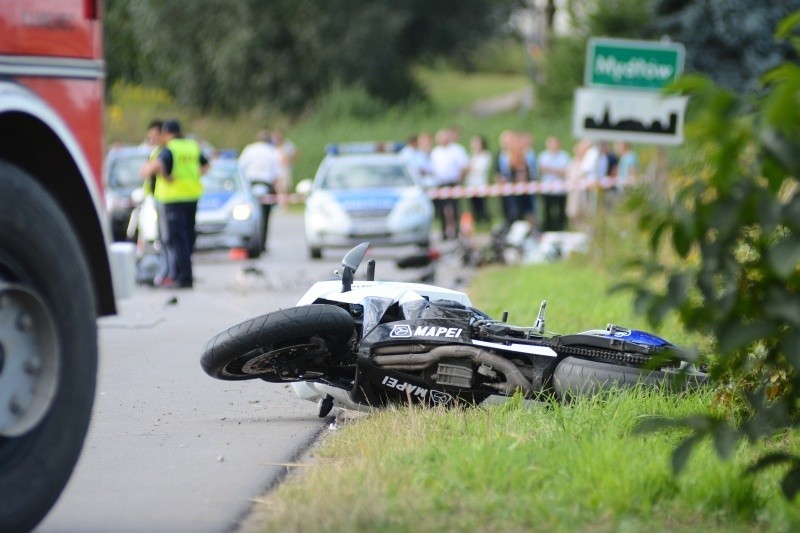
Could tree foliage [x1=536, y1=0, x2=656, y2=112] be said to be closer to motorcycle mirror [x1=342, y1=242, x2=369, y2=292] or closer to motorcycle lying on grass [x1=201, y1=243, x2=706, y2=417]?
motorcycle mirror [x1=342, y1=242, x2=369, y2=292]

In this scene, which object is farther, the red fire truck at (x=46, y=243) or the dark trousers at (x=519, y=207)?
the dark trousers at (x=519, y=207)

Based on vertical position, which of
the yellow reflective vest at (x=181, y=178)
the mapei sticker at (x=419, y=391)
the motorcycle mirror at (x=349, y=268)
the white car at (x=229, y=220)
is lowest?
the white car at (x=229, y=220)

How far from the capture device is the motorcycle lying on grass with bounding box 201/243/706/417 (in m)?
6.75

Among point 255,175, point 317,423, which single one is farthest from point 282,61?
point 317,423

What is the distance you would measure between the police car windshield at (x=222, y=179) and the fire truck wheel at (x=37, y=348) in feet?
58.5

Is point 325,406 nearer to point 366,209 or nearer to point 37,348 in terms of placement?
point 37,348

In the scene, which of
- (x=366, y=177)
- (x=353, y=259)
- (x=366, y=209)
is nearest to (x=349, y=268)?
(x=353, y=259)

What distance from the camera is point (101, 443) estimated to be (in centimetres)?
683

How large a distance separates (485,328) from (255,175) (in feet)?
67.5

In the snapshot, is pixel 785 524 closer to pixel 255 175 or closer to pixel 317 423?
pixel 317 423

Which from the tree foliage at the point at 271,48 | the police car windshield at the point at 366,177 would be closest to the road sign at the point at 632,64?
the police car windshield at the point at 366,177

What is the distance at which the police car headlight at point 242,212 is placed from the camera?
21609 mm

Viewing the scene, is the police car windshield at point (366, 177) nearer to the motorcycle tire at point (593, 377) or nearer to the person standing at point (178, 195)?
the person standing at point (178, 195)

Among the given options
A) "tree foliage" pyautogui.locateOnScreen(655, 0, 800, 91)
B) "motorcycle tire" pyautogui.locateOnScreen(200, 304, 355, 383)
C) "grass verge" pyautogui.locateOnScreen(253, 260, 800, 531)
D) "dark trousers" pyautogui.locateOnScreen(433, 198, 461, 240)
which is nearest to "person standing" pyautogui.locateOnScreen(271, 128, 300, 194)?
"dark trousers" pyautogui.locateOnScreen(433, 198, 461, 240)
